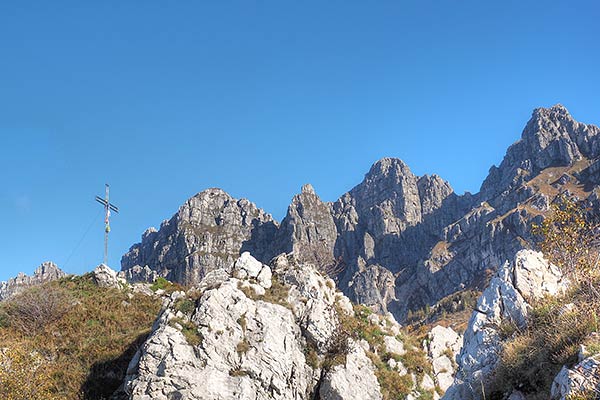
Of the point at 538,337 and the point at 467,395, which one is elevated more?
the point at 538,337

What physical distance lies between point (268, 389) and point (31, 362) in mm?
11248

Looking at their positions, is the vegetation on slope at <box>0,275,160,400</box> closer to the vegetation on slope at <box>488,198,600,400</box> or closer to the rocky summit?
the rocky summit

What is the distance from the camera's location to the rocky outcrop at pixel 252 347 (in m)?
18.3

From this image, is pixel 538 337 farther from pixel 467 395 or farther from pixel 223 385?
pixel 223 385

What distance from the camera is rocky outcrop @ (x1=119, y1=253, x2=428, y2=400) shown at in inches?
720

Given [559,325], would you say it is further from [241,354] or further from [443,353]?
[443,353]

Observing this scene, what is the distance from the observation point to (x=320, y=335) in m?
23.7

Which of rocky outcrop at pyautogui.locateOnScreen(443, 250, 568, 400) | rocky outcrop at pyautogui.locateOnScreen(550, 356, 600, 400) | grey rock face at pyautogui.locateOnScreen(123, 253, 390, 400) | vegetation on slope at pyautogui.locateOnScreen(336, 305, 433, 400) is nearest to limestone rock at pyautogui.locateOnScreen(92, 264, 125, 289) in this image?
grey rock face at pyautogui.locateOnScreen(123, 253, 390, 400)

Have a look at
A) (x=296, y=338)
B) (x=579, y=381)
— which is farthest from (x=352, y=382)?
(x=579, y=381)

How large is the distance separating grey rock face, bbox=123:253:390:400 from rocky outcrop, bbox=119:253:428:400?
0.14 feet

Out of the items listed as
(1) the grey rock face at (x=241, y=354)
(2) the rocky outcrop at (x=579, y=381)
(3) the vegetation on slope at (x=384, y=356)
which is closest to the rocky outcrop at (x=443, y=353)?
(3) the vegetation on slope at (x=384, y=356)

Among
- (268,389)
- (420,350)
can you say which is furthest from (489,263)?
(268,389)

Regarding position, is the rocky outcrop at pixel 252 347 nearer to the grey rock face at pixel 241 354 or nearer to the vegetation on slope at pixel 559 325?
the grey rock face at pixel 241 354

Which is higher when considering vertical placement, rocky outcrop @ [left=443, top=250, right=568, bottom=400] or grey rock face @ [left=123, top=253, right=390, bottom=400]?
grey rock face @ [left=123, top=253, right=390, bottom=400]
